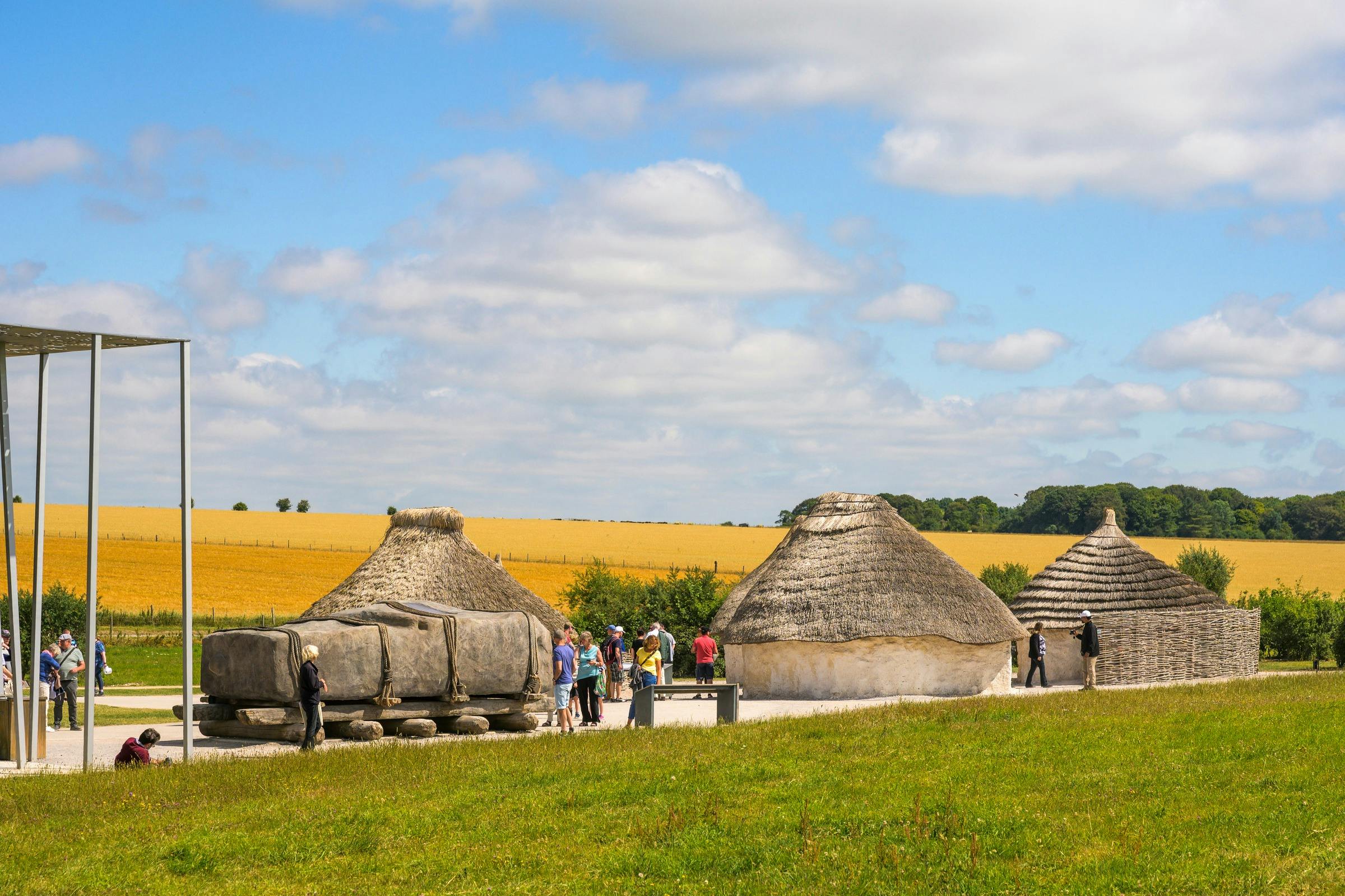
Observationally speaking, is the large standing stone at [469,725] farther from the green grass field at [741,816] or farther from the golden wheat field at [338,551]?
the golden wheat field at [338,551]

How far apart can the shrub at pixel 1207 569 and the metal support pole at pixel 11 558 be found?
135ft

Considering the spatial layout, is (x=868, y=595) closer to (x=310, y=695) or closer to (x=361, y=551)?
(x=310, y=695)

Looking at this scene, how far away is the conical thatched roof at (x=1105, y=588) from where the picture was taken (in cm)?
3225

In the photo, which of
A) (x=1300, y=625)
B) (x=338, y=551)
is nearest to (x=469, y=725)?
(x=1300, y=625)

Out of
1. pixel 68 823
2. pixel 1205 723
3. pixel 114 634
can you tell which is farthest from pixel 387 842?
A: pixel 114 634

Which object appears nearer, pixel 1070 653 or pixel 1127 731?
pixel 1127 731

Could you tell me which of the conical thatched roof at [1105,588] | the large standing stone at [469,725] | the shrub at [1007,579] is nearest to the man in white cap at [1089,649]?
the conical thatched roof at [1105,588]

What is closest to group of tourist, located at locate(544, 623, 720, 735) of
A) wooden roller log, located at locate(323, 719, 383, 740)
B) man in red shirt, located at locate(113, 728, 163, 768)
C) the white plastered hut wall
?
the white plastered hut wall

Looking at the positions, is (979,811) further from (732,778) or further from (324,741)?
(324,741)

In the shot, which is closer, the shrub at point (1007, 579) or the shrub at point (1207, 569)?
the shrub at point (1007, 579)

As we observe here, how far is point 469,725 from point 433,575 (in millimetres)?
10017

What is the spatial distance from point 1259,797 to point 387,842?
745 centimetres

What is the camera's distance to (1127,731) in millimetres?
16031

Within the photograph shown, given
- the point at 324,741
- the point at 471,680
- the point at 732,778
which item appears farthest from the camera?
the point at 471,680
